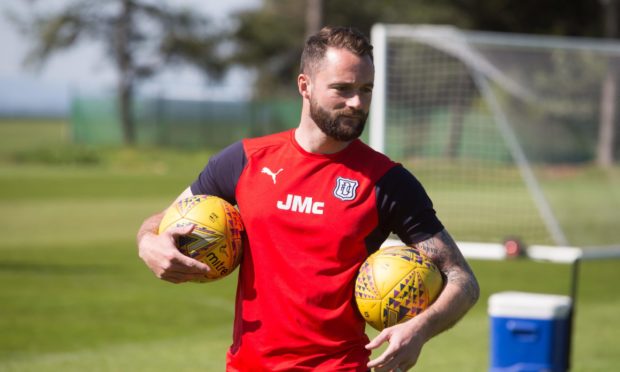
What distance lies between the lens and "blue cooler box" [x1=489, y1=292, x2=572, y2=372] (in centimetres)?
723

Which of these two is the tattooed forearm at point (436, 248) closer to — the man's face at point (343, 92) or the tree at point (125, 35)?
the man's face at point (343, 92)

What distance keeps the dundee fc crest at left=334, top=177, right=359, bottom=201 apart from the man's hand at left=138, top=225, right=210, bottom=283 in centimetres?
64

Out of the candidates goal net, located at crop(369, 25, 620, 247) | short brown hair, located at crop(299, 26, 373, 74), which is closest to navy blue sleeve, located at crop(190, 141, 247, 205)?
short brown hair, located at crop(299, 26, 373, 74)

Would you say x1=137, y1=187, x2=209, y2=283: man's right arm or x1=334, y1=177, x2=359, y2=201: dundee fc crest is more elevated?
→ x1=334, y1=177, x2=359, y2=201: dundee fc crest

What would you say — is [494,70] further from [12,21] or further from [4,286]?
[12,21]

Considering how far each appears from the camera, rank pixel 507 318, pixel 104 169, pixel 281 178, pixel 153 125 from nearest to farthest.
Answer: pixel 281 178
pixel 507 318
pixel 104 169
pixel 153 125

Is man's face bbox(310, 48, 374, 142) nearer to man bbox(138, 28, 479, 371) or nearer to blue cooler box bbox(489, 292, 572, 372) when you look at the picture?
man bbox(138, 28, 479, 371)

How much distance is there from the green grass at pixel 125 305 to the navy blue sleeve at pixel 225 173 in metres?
4.89

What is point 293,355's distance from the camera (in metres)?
4.32

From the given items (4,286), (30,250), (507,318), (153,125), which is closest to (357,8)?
(153,125)

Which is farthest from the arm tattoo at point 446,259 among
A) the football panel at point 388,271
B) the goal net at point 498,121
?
the goal net at point 498,121

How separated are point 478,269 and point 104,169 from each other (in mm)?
30590

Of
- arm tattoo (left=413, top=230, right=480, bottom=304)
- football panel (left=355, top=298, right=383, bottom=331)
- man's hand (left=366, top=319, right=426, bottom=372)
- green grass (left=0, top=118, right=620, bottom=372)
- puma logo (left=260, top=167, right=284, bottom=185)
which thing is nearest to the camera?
man's hand (left=366, top=319, right=426, bottom=372)

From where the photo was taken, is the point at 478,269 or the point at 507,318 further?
the point at 478,269
